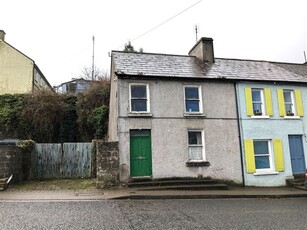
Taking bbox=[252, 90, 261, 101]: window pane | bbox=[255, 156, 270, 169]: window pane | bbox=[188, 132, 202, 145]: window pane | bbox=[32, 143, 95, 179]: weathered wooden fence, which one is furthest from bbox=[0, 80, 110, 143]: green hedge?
bbox=[255, 156, 270, 169]: window pane

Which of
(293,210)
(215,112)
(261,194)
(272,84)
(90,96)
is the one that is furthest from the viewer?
(90,96)

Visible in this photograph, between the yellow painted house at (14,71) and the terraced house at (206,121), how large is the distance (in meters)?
16.0

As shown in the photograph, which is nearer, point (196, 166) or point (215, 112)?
point (196, 166)

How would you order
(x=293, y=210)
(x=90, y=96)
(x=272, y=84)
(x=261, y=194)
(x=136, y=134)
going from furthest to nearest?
1. (x=90, y=96)
2. (x=272, y=84)
3. (x=136, y=134)
4. (x=261, y=194)
5. (x=293, y=210)

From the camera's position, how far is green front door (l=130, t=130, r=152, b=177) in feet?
44.9

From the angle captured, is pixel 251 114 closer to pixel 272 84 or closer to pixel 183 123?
pixel 272 84

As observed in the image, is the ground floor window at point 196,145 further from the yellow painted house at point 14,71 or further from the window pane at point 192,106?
the yellow painted house at point 14,71

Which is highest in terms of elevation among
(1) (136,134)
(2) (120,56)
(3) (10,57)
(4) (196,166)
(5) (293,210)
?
(3) (10,57)

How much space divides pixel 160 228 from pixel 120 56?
467 inches

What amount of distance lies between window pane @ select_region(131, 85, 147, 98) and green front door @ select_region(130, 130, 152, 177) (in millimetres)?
1938

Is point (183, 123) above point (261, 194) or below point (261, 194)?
above

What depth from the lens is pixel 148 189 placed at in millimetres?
12531

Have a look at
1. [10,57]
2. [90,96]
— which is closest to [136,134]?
[90,96]

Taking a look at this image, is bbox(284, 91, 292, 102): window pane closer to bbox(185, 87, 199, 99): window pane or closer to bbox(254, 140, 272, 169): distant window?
bbox(254, 140, 272, 169): distant window
